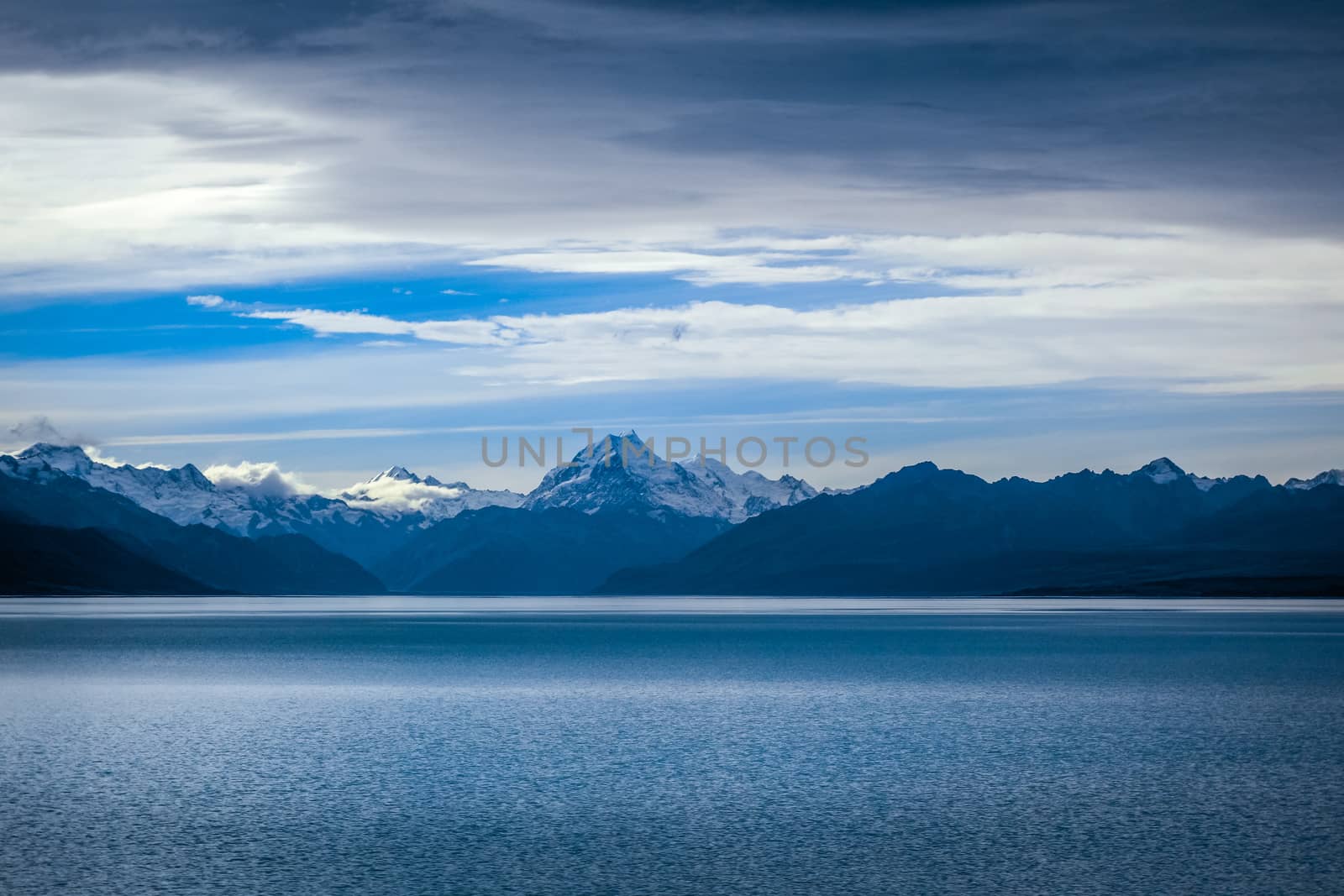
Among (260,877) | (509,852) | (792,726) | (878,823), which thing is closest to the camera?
(260,877)

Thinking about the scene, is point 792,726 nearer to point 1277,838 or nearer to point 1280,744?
point 1280,744

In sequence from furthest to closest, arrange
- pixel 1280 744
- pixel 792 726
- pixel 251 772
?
pixel 792 726, pixel 1280 744, pixel 251 772

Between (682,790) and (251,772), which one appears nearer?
(682,790)

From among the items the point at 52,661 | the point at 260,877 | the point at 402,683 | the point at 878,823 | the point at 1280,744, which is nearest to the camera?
the point at 260,877

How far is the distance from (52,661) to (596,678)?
A: 50782 mm

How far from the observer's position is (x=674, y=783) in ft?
172

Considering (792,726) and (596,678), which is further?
(596,678)

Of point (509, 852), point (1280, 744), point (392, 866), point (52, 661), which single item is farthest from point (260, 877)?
point (52, 661)

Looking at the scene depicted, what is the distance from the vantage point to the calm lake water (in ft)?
124

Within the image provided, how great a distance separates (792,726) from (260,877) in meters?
37.9

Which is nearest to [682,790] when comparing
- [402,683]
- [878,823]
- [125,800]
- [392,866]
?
[878,823]

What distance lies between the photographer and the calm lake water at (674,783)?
124 ft

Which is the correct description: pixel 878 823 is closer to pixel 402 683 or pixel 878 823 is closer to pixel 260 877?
pixel 260 877

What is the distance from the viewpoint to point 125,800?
48375mm
